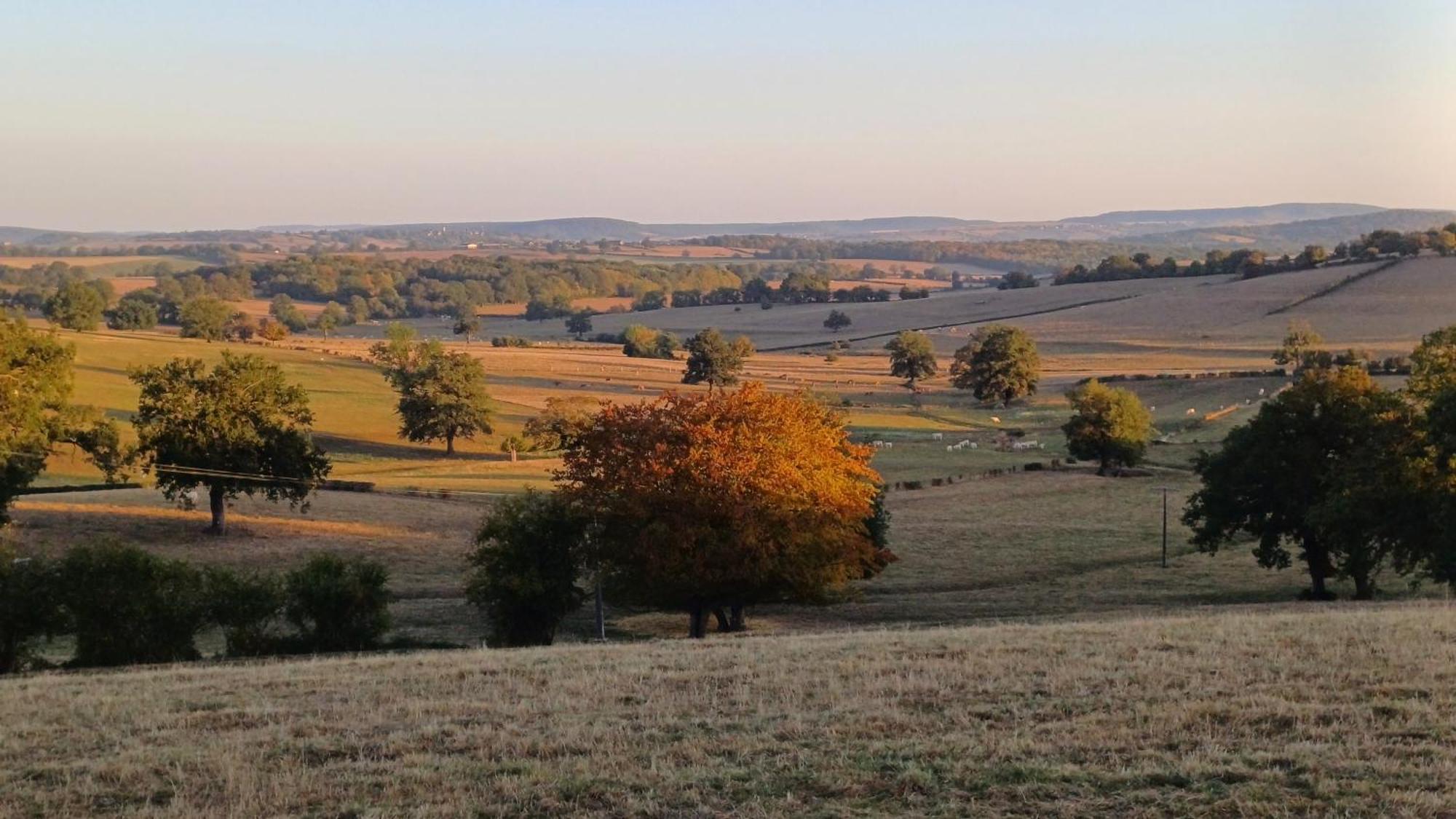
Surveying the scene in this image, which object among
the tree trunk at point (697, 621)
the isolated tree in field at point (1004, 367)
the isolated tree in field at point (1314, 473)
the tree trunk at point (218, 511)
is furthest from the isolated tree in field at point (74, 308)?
the isolated tree in field at point (1314, 473)

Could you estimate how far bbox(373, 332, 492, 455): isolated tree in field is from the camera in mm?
78812

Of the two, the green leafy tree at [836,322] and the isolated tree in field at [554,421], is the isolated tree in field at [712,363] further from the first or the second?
the green leafy tree at [836,322]

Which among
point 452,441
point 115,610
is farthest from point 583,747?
point 452,441

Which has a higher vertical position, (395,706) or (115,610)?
(395,706)

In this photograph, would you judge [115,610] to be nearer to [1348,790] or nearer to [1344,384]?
[1348,790]

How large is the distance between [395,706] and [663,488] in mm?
20817

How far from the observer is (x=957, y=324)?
498ft

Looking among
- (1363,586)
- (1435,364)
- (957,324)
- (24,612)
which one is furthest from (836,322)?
(24,612)

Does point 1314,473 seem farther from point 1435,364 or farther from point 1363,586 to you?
point 1435,364

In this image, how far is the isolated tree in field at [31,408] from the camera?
4188cm

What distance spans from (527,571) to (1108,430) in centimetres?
4388

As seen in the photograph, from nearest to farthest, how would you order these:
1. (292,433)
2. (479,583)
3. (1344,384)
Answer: (479,583), (1344,384), (292,433)

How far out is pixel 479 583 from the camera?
3381 centimetres

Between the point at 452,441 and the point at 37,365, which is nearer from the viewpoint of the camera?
the point at 37,365
